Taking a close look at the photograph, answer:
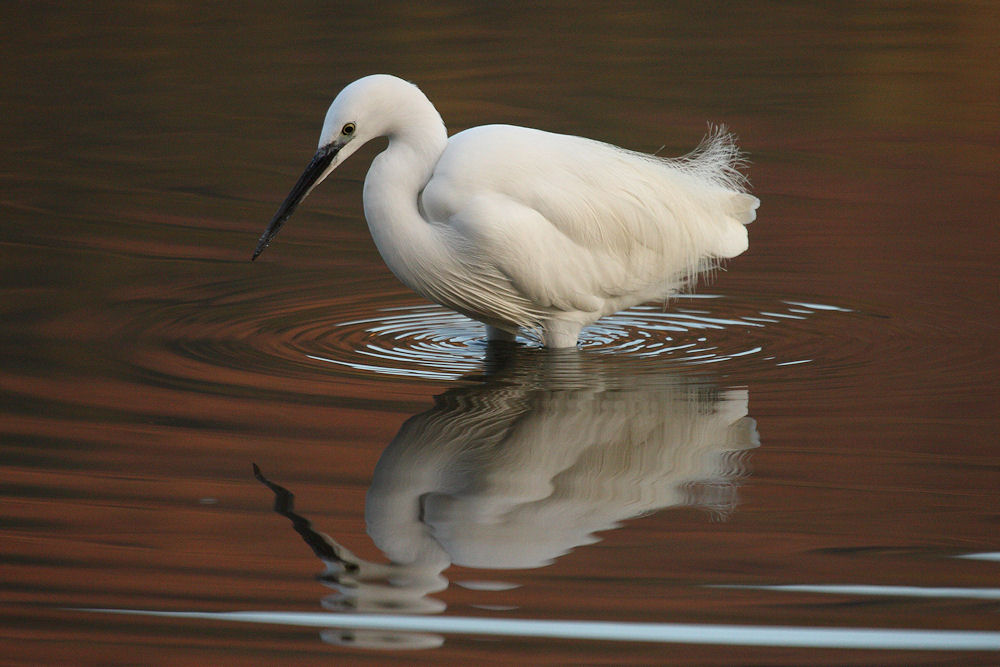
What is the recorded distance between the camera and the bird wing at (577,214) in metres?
4.97

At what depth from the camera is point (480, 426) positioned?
4484mm

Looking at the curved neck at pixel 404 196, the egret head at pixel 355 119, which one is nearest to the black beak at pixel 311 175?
the egret head at pixel 355 119

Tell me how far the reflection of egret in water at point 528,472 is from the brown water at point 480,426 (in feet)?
0.04

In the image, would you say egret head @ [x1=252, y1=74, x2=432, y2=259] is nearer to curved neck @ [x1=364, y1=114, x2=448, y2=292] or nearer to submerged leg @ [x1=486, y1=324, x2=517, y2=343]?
curved neck @ [x1=364, y1=114, x2=448, y2=292]

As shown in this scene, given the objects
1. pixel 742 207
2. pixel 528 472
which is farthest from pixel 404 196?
pixel 742 207

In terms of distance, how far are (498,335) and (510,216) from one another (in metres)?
0.74

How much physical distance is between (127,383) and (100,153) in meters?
4.15

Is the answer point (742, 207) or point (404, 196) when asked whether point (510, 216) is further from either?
point (742, 207)

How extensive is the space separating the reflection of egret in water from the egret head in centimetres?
82

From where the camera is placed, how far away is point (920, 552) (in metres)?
3.54

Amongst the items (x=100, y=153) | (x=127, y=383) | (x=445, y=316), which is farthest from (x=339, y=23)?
(x=127, y=383)

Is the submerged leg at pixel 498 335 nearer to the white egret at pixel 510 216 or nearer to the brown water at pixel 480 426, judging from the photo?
the white egret at pixel 510 216

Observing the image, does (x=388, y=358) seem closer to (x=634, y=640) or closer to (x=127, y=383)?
(x=127, y=383)

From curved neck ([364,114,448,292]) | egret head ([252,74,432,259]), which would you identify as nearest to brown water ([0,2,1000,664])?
curved neck ([364,114,448,292])
